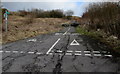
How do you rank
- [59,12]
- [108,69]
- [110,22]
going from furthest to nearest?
[59,12] → [110,22] → [108,69]

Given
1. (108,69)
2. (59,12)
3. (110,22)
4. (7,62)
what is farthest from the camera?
(59,12)

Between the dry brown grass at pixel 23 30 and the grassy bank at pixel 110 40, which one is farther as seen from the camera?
the dry brown grass at pixel 23 30

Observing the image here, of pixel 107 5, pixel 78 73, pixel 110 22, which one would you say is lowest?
pixel 78 73

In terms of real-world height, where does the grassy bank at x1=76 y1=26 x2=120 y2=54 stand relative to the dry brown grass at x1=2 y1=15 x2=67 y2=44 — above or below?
above

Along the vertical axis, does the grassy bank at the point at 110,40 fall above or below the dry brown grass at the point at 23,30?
above

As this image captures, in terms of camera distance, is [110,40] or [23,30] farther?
[23,30]

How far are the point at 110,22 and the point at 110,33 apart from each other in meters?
0.90

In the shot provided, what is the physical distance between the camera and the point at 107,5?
794 centimetres

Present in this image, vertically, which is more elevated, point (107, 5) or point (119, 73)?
point (107, 5)

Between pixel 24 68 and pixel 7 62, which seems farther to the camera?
pixel 7 62

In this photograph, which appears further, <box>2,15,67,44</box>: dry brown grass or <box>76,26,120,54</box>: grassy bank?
<box>2,15,67,44</box>: dry brown grass

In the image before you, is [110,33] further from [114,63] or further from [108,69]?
[108,69]

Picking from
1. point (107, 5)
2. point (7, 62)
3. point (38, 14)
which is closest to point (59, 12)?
point (38, 14)

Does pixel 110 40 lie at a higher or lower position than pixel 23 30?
higher
